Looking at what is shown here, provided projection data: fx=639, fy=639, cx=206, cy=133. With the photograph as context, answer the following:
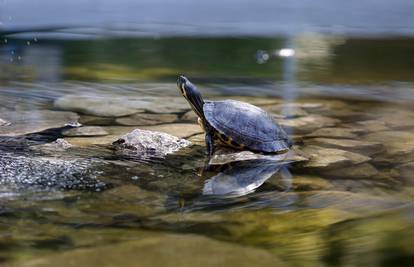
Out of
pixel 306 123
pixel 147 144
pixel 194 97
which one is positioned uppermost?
pixel 194 97

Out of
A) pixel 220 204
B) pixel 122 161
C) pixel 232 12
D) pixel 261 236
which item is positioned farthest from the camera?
pixel 232 12

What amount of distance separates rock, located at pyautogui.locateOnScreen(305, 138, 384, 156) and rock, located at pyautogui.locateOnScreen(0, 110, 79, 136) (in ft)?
5.73

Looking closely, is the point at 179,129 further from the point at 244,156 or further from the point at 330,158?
the point at 330,158

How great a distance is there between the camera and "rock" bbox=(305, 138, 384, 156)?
3930mm

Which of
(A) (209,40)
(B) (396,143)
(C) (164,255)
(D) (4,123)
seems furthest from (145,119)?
(A) (209,40)

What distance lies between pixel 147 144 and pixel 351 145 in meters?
1.30

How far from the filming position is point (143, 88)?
648 centimetres

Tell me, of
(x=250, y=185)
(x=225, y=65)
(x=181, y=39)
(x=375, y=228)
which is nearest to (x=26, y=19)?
(x=181, y=39)

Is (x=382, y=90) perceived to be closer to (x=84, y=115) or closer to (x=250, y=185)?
(x=84, y=115)

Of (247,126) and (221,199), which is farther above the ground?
(247,126)

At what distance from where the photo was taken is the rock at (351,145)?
3930mm

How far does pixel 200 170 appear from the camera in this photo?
3.49 metres

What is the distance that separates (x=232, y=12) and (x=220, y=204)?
1239 centimetres

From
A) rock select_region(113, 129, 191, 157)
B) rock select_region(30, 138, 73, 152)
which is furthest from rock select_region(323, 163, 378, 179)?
rock select_region(30, 138, 73, 152)
